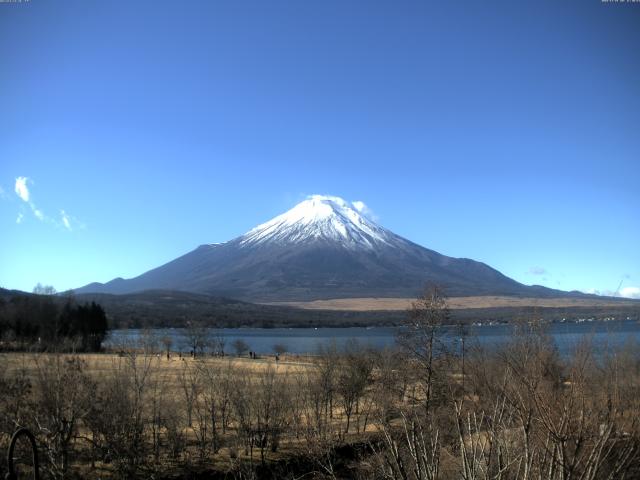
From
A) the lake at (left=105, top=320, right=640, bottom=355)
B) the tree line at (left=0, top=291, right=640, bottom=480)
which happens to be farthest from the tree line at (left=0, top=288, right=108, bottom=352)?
the tree line at (left=0, top=291, right=640, bottom=480)

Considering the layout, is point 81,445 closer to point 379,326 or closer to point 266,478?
point 266,478

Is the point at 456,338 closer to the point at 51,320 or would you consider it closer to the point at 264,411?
the point at 264,411

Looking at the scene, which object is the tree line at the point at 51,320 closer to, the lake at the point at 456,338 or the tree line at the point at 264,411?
the lake at the point at 456,338

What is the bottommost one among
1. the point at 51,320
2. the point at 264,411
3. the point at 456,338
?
the point at 264,411

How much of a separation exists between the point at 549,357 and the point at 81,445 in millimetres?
18918

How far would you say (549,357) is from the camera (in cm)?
2266

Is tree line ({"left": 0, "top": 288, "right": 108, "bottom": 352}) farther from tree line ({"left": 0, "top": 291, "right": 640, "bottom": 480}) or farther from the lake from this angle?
tree line ({"left": 0, "top": 291, "right": 640, "bottom": 480})

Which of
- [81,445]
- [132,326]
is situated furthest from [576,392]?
[132,326]

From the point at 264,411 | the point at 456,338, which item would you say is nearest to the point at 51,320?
the point at 264,411

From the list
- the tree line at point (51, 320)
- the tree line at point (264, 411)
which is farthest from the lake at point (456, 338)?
the tree line at point (51, 320)

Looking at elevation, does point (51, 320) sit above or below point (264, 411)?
above

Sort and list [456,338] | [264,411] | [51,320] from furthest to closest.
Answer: [51,320]
[456,338]
[264,411]

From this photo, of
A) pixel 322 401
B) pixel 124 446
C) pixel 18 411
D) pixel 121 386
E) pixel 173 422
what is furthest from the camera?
pixel 322 401

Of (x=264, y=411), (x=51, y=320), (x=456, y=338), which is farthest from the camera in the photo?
(x=51, y=320)
